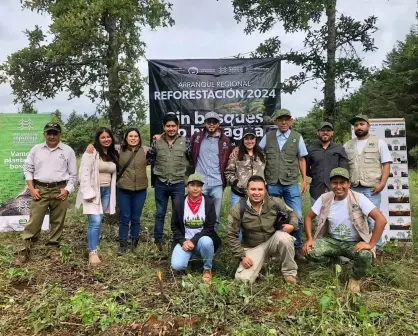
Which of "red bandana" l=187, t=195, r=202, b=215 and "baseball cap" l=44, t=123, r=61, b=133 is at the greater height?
"baseball cap" l=44, t=123, r=61, b=133

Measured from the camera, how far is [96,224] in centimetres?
486

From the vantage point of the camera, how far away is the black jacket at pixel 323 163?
4.87 m

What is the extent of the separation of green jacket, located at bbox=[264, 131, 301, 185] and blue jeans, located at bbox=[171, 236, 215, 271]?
3.93 ft

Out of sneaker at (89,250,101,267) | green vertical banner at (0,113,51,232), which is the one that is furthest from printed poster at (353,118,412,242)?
green vertical banner at (0,113,51,232)

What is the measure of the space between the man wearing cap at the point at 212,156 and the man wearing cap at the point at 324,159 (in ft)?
3.52

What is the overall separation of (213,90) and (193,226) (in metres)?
2.53

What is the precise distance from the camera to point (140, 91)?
23.7 feet

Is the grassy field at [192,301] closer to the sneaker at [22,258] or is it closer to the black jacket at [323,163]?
the sneaker at [22,258]

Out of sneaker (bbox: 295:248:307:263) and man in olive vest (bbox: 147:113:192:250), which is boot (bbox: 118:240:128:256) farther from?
sneaker (bbox: 295:248:307:263)

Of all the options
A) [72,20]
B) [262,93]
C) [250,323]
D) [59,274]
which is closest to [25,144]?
[72,20]

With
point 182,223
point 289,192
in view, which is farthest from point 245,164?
point 182,223

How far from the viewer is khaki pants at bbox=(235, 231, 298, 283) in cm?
413

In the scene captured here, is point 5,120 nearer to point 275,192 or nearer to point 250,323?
point 275,192

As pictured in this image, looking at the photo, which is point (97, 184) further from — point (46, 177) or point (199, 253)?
point (199, 253)
